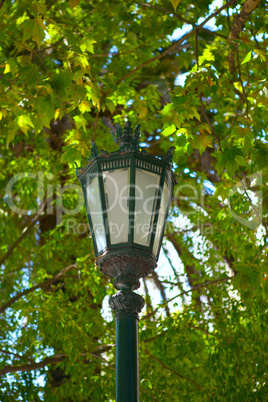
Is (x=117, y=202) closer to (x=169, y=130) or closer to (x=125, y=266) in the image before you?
(x=125, y=266)

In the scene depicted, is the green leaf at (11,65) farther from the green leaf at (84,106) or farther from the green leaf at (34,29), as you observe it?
the green leaf at (84,106)

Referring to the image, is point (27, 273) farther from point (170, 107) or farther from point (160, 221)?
point (160, 221)

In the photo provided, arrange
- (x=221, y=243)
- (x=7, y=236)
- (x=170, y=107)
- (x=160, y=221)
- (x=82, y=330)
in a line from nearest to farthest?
(x=160, y=221) → (x=170, y=107) → (x=82, y=330) → (x=221, y=243) → (x=7, y=236)

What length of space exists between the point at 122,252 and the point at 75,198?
6092mm

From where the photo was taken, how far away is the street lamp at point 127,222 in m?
3.39

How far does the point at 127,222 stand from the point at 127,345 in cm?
79

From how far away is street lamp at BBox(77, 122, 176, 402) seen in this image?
133 inches

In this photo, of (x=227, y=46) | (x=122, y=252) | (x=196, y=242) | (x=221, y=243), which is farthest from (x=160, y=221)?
(x=196, y=242)

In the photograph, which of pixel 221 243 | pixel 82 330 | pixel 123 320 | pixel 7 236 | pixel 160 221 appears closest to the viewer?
pixel 123 320

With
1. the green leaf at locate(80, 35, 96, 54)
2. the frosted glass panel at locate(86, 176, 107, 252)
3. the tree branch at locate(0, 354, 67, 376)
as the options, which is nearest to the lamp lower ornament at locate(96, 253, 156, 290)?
the frosted glass panel at locate(86, 176, 107, 252)

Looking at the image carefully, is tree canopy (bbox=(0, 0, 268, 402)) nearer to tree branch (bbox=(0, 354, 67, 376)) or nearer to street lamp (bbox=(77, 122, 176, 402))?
tree branch (bbox=(0, 354, 67, 376))

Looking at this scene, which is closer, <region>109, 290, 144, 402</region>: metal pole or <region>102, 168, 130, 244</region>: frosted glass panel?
<region>109, 290, 144, 402</region>: metal pole

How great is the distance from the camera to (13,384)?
8320mm

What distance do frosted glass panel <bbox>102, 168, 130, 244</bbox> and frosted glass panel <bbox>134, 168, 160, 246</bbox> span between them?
0.07 metres
